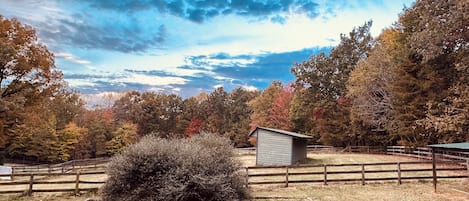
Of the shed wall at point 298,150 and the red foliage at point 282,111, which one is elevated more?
the red foliage at point 282,111

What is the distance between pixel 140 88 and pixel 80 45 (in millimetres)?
38890

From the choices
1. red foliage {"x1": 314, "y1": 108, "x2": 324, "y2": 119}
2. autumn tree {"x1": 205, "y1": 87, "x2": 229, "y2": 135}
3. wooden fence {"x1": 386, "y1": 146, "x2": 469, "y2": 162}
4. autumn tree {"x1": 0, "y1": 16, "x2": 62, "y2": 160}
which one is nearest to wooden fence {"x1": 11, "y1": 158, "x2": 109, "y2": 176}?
autumn tree {"x1": 0, "y1": 16, "x2": 62, "y2": 160}

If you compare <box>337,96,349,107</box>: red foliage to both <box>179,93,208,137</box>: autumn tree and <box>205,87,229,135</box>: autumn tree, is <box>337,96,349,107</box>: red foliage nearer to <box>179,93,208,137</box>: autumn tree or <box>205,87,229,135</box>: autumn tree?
Result: <box>205,87,229,135</box>: autumn tree

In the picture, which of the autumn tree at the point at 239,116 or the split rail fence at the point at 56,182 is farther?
the autumn tree at the point at 239,116

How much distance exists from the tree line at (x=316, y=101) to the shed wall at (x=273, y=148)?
8012 millimetres

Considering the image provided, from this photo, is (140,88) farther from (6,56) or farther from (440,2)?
(440,2)

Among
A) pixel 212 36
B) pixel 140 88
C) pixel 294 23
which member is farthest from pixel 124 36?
pixel 140 88

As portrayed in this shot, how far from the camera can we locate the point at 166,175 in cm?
901

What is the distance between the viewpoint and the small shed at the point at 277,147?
22.2 m

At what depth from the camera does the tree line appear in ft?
53.3

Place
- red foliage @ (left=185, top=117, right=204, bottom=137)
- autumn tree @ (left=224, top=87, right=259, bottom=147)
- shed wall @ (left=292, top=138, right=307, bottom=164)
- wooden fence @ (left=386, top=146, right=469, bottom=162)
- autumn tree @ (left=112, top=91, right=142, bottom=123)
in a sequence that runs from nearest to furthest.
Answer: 1. wooden fence @ (left=386, top=146, right=469, bottom=162)
2. shed wall @ (left=292, top=138, right=307, bottom=164)
3. autumn tree @ (left=224, top=87, right=259, bottom=147)
4. autumn tree @ (left=112, top=91, right=142, bottom=123)
5. red foliage @ (left=185, top=117, right=204, bottom=137)

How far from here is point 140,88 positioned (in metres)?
61.2

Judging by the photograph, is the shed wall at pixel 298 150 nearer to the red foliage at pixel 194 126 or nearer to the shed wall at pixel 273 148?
the shed wall at pixel 273 148

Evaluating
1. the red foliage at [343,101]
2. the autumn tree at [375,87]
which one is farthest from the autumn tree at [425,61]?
the red foliage at [343,101]
